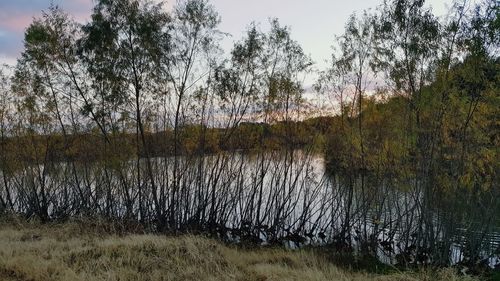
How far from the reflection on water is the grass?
1936mm

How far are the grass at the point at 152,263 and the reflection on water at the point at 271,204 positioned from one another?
1.94 m

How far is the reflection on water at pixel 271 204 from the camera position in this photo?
28.0 feet

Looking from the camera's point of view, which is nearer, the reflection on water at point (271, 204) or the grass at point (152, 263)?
the grass at point (152, 263)

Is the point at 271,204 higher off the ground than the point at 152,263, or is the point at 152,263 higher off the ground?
the point at 271,204

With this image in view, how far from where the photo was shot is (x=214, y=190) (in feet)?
33.4

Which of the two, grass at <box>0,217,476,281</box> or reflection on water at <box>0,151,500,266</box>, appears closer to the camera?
grass at <box>0,217,476,281</box>

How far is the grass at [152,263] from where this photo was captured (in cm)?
561

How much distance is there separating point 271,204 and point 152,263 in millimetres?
4427

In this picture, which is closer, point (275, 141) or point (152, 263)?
point (152, 263)

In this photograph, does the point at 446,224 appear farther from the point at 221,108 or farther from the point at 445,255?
the point at 221,108

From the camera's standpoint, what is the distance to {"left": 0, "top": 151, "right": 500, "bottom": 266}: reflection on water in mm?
8547

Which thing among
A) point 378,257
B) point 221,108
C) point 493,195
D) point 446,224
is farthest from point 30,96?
point 493,195

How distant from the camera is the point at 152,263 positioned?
20.1ft

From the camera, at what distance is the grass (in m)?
5.61
